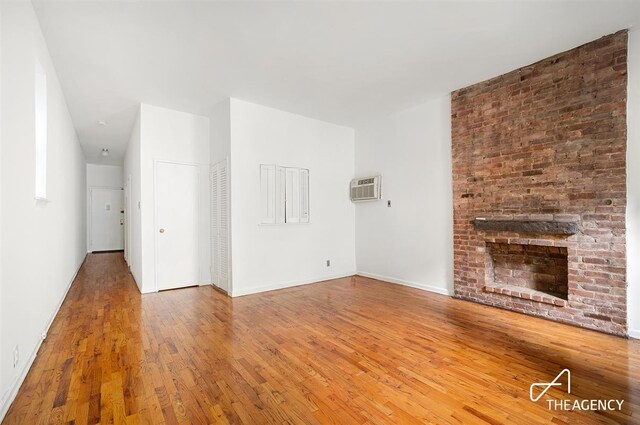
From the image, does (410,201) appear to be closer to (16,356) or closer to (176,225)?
(176,225)

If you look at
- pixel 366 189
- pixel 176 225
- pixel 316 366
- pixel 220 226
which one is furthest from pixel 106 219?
pixel 316 366

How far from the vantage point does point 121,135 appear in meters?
6.38

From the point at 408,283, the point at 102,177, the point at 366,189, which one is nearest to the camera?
the point at 408,283

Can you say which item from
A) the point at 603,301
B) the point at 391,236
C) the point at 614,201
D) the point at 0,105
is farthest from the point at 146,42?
the point at 603,301

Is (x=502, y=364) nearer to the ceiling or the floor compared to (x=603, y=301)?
nearer to the floor

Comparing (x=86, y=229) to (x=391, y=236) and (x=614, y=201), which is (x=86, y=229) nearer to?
(x=391, y=236)

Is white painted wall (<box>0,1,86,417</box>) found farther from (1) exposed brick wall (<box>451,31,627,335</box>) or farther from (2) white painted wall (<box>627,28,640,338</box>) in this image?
(2) white painted wall (<box>627,28,640,338</box>)

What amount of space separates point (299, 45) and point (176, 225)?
11.1ft

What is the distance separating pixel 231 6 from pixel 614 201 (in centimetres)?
392

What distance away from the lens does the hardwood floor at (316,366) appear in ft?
5.96

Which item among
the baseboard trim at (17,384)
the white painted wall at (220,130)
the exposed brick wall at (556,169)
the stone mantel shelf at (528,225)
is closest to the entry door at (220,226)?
the white painted wall at (220,130)

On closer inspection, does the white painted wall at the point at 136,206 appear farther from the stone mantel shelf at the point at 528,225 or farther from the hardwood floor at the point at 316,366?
the stone mantel shelf at the point at 528,225

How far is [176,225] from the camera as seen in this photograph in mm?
4879

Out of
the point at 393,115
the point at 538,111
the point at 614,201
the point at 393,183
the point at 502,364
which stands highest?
the point at 393,115
